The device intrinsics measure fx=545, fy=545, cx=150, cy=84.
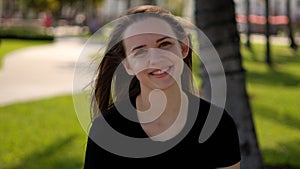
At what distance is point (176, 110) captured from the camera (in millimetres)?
1875

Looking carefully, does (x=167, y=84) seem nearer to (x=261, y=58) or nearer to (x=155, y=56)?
(x=155, y=56)

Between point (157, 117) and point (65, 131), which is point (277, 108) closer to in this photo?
point (65, 131)

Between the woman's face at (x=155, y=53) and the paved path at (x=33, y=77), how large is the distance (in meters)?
7.03

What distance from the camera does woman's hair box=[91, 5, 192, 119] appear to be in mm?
1907

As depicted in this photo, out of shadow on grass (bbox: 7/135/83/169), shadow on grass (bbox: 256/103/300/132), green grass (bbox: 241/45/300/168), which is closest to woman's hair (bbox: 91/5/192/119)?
shadow on grass (bbox: 7/135/83/169)

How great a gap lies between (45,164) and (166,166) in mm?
4045

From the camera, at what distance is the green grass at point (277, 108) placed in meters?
6.37

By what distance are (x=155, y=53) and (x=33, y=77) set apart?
11.9 metres

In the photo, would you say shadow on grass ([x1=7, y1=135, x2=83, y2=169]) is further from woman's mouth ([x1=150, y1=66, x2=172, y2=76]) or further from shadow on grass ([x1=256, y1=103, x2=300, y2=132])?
woman's mouth ([x1=150, y1=66, x2=172, y2=76])

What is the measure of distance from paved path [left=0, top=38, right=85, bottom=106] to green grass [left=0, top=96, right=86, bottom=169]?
34.3 inches

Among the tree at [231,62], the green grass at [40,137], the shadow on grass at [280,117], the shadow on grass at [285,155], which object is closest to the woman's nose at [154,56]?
Result: the tree at [231,62]

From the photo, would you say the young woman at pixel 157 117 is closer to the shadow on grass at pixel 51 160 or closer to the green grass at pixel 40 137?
the green grass at pixel 40 137

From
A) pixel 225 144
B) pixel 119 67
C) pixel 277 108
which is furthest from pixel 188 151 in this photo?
pixel 277 108

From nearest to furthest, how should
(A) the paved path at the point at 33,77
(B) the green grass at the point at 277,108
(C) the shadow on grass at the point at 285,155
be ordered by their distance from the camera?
(C) the shadow on grass at the point at 285,155, (B) the green grass at the point at 277,108, (A) the paved path at the point at 33,77
